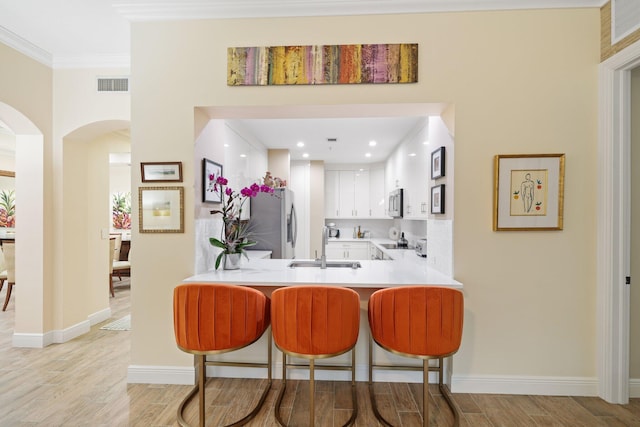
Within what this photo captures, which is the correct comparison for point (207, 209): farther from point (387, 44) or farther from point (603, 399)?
point (603, 399)

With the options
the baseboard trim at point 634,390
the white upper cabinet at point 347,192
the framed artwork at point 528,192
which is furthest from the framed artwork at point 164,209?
the white upper cabinet at point 347,192

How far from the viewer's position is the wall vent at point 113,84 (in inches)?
126

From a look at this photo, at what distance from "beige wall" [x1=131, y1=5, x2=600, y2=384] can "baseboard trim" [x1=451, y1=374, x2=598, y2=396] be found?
4 cm

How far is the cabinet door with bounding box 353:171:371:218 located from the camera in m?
6.95

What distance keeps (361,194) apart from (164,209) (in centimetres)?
502

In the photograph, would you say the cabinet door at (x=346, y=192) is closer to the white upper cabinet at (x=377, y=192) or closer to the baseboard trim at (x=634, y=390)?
the white upper cabinet at (x=377, y=192)

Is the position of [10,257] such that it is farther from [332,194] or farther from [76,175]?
[332,194]

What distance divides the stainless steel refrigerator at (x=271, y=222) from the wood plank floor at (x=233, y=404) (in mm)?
2243

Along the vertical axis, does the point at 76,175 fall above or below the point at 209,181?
above

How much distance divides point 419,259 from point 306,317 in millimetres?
2107

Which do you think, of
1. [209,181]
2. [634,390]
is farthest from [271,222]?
[634,390]

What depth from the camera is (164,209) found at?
2473mm

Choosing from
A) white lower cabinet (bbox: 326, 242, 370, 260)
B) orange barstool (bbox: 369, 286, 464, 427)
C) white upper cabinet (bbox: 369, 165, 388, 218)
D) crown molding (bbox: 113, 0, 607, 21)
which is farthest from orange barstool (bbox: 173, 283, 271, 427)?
white upper cabinet (bbox: 369, 165, 388, 218)

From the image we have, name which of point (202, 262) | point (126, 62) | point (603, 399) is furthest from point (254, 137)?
point (603, 399)
